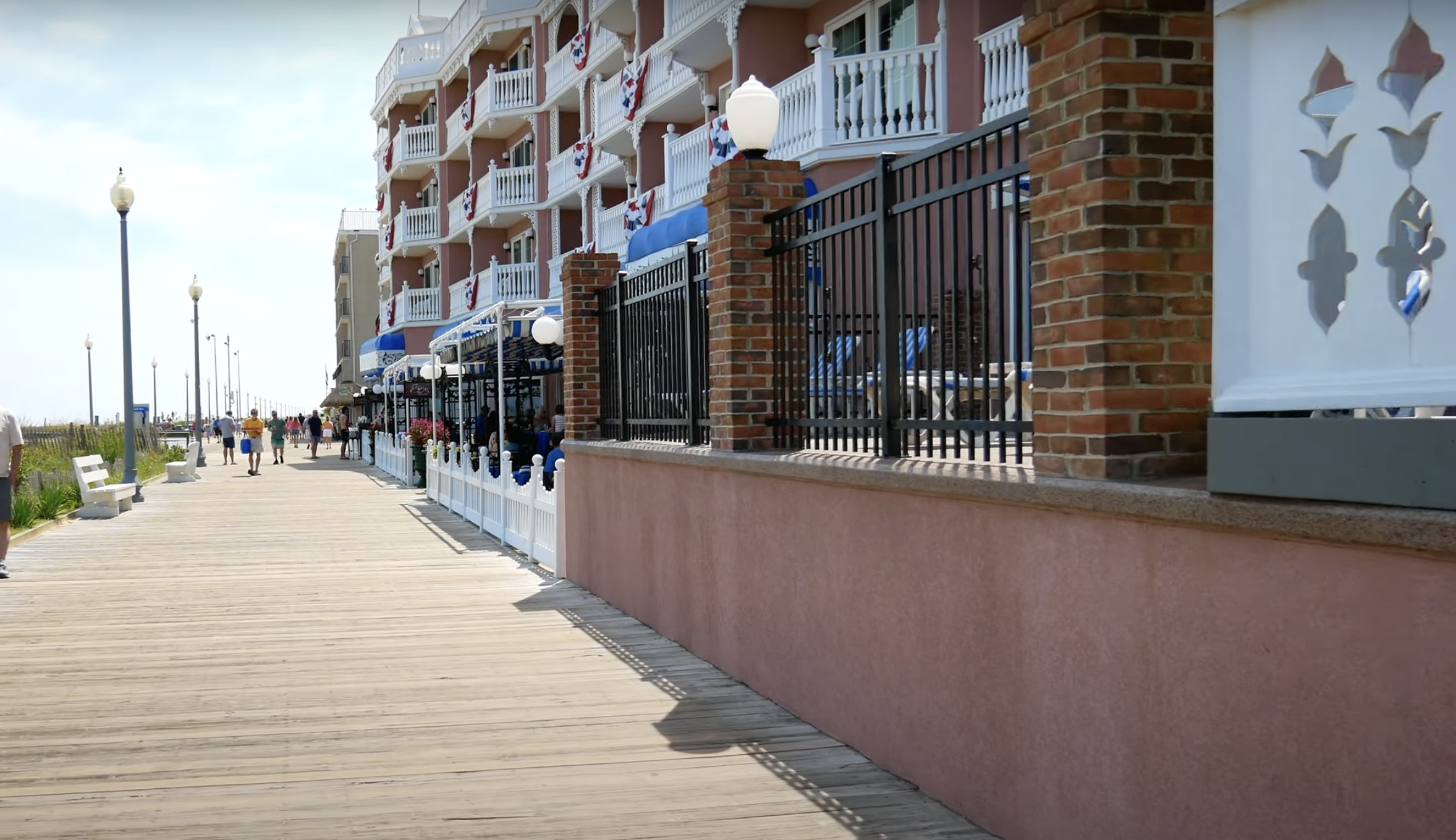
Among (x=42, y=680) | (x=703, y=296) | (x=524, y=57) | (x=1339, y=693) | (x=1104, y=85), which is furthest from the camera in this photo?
(x=524, y=57)

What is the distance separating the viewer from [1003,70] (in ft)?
50.5

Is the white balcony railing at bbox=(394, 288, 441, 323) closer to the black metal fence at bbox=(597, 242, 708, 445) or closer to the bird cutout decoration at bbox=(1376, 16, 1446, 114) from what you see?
the black metal fence at bbox=(597, 242, 708, 445)

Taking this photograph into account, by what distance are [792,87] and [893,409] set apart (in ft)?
43.0

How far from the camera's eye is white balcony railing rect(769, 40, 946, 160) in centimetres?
1653

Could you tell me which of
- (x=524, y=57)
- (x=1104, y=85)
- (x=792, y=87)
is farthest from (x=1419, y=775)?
(x=524, y=57)

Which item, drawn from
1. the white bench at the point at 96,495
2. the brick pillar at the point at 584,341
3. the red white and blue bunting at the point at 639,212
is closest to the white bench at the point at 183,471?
the white bench at the point at 96,495

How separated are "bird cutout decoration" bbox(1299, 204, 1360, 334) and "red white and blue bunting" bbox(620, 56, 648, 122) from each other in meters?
23.6

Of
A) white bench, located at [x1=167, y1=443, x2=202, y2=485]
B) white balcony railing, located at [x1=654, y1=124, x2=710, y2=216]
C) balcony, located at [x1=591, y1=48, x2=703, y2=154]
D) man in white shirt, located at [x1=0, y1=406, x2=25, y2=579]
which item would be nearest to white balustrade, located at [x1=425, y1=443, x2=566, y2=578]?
man in white shirt, located at [x1=0, y1=406, x2=25, y2=579]

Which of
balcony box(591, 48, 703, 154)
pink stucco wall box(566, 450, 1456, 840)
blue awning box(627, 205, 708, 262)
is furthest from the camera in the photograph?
balcony box(591, 48, 703, 154)

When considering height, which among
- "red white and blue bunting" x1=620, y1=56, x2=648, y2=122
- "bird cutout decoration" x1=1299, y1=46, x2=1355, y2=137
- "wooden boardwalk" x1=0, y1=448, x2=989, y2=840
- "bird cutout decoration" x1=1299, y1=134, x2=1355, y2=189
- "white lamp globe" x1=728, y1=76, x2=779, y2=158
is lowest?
"wooden boardwalk" x1=0, y1=448, x2=989, y2=840

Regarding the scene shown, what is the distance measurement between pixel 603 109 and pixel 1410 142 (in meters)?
27.0

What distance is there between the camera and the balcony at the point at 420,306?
44281mm

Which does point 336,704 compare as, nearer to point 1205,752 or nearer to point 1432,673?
point 1205,752

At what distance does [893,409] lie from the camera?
6.35 m
